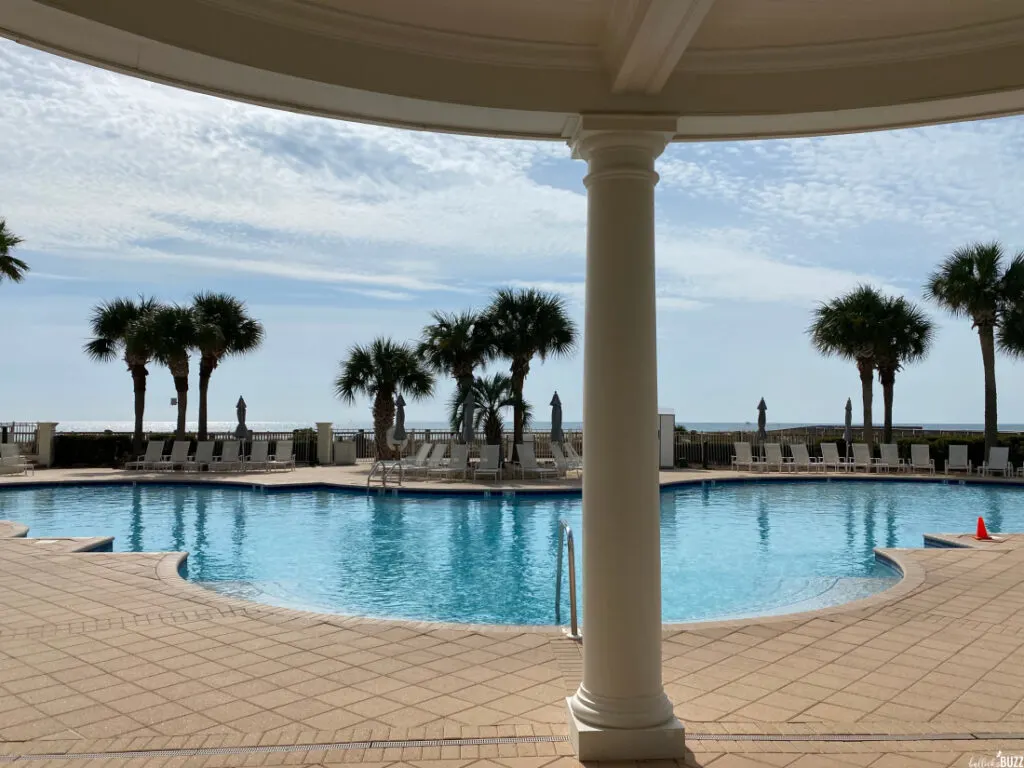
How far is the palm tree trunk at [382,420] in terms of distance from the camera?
22.7 metres

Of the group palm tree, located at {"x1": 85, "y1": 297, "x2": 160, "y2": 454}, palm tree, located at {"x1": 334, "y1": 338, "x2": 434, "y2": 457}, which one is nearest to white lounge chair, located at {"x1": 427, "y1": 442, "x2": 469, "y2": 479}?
palm tree, located at {"x1": 334, "y1": 338, "x2": 434, "y2": 457}

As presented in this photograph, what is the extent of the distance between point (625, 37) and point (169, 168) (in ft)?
39.0

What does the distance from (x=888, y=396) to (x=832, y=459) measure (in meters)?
4.78

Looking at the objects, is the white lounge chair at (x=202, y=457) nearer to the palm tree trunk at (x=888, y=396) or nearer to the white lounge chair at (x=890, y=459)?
the white lounge chair at (x=890, y=459)

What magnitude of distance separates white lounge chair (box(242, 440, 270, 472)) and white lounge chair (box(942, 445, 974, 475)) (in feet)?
→ 60.4

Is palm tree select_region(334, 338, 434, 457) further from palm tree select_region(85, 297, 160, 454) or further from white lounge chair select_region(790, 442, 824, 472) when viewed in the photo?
white lounge chair select_region(790, 442, 824, 472)

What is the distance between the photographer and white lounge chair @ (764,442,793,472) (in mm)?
20891

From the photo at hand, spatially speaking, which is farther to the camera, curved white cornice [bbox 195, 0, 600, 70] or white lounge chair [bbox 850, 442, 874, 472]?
white lounge chair [bbox 850, 442, 874, 472]

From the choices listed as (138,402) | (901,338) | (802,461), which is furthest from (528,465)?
(901,338)

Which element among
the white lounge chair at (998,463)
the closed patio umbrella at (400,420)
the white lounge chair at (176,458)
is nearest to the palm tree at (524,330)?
the closed patio umbrella at (400,420)

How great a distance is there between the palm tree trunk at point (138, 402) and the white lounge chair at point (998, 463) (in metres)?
23.0

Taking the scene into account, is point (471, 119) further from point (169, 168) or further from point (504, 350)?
point (504, 350)

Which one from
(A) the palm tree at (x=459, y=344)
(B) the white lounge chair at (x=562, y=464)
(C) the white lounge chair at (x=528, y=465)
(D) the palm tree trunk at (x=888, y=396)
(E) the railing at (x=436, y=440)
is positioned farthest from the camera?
(D) the palm tree trunk at (x=888, y=396)

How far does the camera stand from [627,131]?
A: 3.41m
